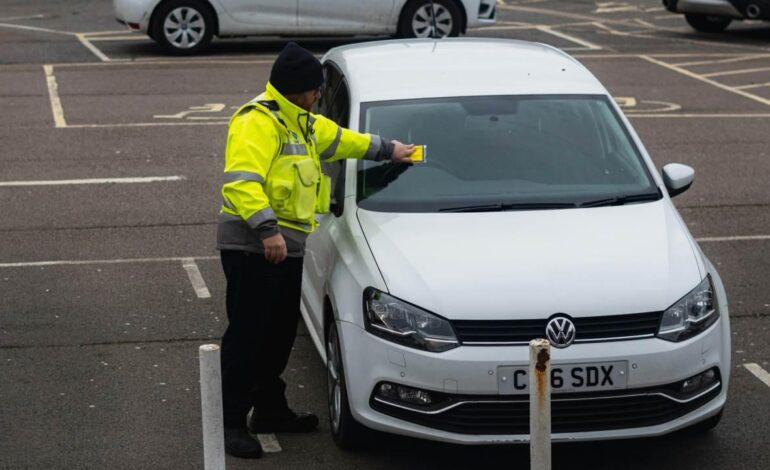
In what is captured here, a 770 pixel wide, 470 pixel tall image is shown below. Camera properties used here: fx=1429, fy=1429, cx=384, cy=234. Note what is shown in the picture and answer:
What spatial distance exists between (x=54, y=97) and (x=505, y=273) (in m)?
11.4

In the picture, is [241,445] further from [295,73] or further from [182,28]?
[182,28]

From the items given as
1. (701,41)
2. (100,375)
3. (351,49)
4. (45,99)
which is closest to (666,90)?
(701,41)

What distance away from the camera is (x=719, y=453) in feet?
21.3

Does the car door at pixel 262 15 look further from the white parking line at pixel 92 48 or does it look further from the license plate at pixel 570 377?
the license plate at pixel 570 377

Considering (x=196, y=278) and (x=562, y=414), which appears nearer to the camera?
(x=562, y=414)

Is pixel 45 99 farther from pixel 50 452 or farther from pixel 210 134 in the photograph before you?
pixel 50 452

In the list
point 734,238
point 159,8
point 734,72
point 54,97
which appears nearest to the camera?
point 734,238

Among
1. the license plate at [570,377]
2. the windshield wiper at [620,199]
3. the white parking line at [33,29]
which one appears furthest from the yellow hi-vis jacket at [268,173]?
the white parking line at [33,29]

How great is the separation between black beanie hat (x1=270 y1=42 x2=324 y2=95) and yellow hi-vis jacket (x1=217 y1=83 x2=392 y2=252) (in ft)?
0.20

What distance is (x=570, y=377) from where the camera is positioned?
227 inches

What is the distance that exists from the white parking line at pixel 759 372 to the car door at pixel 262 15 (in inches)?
514

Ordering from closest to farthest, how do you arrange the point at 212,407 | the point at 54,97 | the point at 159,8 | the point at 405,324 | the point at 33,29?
the point at 212,407
the point at 405,324
the point at 54,97
the point at 159,8
the point at 33,29

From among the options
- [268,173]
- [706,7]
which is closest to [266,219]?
[268,173]

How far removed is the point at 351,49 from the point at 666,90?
9.69 metres
